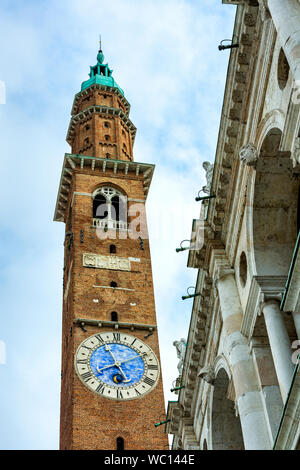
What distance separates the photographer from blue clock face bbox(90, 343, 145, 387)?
36188mm

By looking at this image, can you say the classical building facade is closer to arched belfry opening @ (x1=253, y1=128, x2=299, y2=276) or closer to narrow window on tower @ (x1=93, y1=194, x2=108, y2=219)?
arched belfry opening @ (x1=253, y1=128, x2=299, y2=276)

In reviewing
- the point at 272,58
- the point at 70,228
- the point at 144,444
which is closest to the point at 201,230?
the point at 272,58

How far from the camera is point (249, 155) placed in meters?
18.8

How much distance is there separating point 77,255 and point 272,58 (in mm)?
25376

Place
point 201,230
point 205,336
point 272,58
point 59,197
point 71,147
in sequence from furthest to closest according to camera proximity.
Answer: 1. point 71,147
2. point 59,197
3. point 205,336
4. point 201,230
5. point 272,58

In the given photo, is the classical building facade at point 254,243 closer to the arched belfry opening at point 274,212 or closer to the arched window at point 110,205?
the arched belfry opening at point 274,212

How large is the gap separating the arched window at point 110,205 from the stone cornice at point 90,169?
6.36 feet

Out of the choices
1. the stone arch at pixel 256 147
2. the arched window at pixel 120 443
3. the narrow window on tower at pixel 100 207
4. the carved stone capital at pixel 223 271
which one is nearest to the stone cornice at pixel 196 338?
the carved stone capital at pixel 223 271

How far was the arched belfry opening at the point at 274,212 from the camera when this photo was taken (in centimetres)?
1917

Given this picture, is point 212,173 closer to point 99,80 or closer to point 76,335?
point 76,335

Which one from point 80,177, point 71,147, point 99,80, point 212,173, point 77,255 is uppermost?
point 99,80

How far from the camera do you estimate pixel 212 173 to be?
23344 mm

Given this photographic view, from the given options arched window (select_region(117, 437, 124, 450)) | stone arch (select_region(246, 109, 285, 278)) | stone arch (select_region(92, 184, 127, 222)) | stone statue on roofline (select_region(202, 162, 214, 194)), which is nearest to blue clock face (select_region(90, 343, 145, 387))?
arched window (select_region(117, 437, 124, 450))

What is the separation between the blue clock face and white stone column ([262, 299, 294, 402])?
62.6 ft
